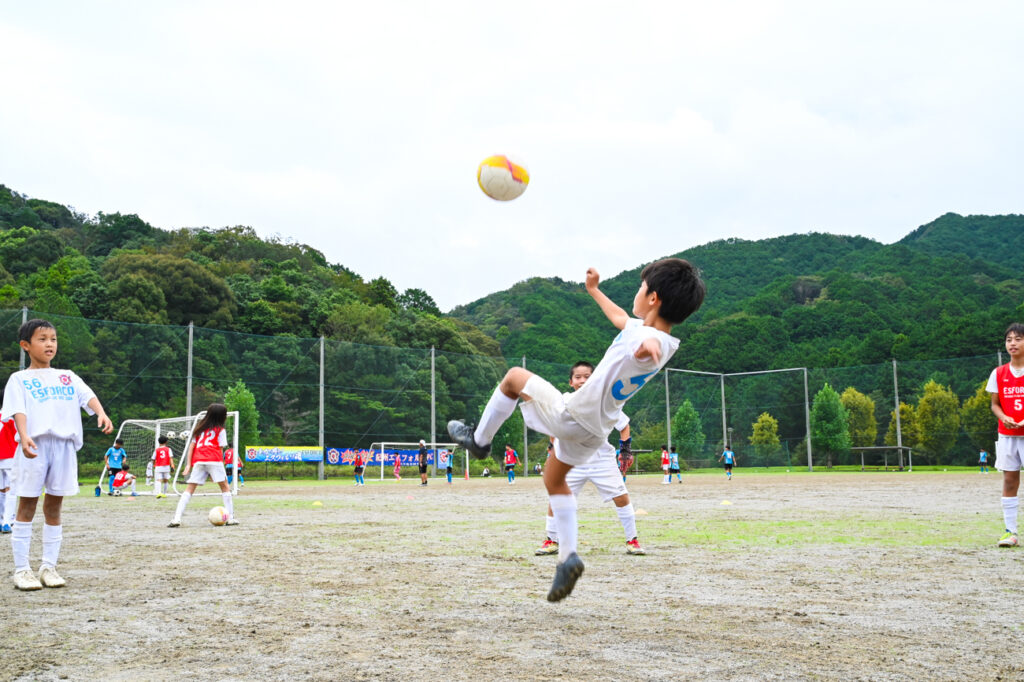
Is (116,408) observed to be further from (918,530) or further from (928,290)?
(928,290)

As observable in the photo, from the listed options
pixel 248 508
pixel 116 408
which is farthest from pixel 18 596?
pixel 116 408

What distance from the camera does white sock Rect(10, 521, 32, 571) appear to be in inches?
255

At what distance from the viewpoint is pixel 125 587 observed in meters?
6.18

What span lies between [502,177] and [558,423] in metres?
3.22

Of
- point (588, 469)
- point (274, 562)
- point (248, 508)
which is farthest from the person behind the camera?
point (248, 508)

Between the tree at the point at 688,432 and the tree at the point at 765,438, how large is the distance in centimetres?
325

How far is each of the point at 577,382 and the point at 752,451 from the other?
45467 millimetres

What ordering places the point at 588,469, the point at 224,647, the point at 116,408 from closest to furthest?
the point at 224,647
the point at 588,469
the point at 116,408

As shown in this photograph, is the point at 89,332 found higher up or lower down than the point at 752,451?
higher up

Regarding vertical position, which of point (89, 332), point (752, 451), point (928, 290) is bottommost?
point (752, 451)

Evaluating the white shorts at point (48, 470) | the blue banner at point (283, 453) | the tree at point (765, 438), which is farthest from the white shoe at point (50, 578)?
the tree at point (765, 438)

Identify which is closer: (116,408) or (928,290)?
(116,408)

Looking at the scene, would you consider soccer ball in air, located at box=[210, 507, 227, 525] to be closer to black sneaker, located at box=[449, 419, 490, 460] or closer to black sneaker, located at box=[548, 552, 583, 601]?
black sneaker, located at box=[449, 419, 490, 460]

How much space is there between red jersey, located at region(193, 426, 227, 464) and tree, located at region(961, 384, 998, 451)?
44.8 m
